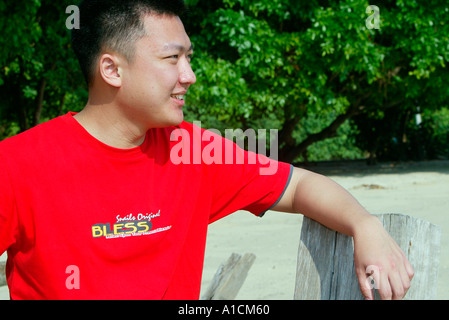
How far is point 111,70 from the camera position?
214cm

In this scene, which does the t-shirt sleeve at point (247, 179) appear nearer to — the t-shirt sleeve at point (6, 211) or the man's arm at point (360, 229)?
the man's arm at point (360, 229)

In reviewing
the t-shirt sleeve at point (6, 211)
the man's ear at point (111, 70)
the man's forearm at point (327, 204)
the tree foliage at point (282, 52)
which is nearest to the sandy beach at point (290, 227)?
the tree foliage at point (282, 52)

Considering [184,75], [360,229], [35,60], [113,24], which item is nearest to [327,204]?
[360,229]

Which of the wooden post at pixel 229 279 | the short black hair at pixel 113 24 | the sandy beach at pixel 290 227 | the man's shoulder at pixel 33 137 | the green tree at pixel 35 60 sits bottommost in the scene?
the sandy beach at pixel 290 227

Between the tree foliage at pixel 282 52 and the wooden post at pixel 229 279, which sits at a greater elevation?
the tree foliage at pixel 282 52

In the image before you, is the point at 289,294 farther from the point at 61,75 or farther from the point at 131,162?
the point at 61,75

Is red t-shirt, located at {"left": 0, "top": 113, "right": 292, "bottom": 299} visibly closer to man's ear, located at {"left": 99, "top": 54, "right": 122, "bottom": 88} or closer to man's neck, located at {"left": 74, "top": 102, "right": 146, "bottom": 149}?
man's neck, located at {"left": 74, "top": 102, "right": 146, "bottom": 149}

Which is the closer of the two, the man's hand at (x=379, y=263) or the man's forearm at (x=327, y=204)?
the man's hand at (x=379, y=263)

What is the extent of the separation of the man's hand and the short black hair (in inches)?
40.0

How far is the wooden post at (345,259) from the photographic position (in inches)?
74.1

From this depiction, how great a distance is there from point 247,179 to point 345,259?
1.63 feet

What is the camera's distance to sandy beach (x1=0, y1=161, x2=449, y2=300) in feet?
19.2
